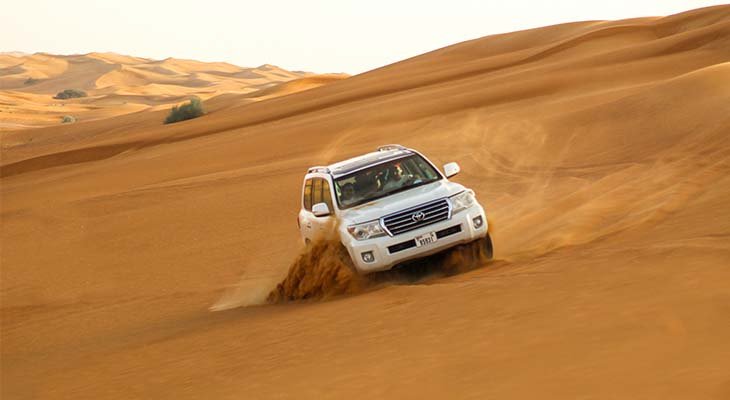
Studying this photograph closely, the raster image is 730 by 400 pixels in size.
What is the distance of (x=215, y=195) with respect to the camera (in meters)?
21.2

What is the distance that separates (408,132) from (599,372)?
19.7 m

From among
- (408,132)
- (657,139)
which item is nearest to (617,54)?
(408,132)

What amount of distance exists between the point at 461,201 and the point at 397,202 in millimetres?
673

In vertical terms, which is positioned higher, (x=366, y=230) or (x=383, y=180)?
(x=383, y=180)

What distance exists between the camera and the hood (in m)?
10.4

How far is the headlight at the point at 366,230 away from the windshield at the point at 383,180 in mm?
626

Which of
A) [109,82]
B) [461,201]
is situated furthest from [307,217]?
[109,82]

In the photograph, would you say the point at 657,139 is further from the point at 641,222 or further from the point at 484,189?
the point at 641,222

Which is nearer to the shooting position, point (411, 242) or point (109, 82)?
point (411, 242)

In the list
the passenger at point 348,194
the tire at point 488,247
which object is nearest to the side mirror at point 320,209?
the passenger at point 348,194

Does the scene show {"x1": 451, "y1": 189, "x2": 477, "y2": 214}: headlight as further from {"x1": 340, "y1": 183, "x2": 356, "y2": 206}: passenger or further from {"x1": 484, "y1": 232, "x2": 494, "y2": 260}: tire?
{"x1": 340, "y1": 183, "x2": 356, "y2": 206}: passenger

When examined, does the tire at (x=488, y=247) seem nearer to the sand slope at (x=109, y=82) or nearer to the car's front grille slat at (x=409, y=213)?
the car's front grille slat at (x=409, y=213)

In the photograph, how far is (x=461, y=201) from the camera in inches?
416

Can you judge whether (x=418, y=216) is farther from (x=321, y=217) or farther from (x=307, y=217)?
(x=307, y=217)
